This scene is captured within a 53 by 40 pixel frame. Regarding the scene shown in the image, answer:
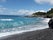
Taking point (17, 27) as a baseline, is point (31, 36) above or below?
below

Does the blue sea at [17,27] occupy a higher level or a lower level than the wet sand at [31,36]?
higher

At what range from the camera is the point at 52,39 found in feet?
40.2

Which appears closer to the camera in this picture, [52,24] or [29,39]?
[29,39]

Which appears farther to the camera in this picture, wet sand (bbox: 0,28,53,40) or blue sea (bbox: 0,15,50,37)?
blue sea (bbox: 0,15,50,37)

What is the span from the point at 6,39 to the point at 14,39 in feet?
2.45

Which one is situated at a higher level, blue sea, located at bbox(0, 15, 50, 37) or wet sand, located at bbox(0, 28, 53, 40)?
blue sea, located at bbox(0, 15, 50, 37)

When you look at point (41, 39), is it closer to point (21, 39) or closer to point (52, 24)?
point (21, 39)

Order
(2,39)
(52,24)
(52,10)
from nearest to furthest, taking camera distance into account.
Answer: (2,39), (52,24), (52,10)

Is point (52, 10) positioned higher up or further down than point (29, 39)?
higher up

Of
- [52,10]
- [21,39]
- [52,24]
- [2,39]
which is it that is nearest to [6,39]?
[2,39]

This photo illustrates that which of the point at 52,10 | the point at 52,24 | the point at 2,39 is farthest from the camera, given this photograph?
the point at 52,10

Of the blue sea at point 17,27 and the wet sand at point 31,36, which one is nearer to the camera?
the wet sand at point 31,36

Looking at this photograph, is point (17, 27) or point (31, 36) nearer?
point (31, 36)

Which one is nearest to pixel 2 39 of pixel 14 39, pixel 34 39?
pixel 14 39
